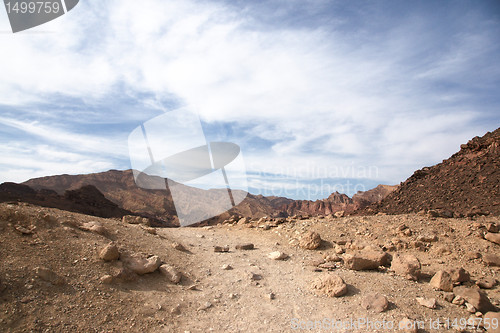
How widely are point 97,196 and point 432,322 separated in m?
33.5

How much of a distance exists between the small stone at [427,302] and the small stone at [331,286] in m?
1.39

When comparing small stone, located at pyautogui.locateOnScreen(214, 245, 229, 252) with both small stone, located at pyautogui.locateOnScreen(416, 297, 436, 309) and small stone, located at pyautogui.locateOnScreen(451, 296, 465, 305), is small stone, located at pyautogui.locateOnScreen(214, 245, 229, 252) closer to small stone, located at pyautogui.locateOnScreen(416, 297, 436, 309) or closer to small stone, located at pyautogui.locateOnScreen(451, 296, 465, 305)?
small stone, located at pyautogui.locateOnScreen(416, 297, 436, 309)

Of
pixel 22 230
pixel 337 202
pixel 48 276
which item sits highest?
pixel 22 230

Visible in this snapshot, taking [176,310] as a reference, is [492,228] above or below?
below

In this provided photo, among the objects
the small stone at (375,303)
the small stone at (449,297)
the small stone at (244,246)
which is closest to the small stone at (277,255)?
the small stone at (244,246)

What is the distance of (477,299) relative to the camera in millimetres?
5520

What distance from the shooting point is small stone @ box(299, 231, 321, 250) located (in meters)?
9.35

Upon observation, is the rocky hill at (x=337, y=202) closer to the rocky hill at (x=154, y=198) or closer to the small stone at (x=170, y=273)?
the rocky hill at (x=154, y=198)

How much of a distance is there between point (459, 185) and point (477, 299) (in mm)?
14277

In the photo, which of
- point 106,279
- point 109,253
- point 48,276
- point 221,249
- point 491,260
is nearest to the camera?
point 48,276

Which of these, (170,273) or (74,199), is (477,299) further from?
(74,199)

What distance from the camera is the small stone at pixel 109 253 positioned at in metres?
5.98

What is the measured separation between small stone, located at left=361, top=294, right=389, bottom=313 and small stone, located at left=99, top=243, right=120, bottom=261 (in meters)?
5.04

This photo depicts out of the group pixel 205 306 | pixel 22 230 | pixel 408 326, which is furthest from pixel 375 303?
pixel 22 230
